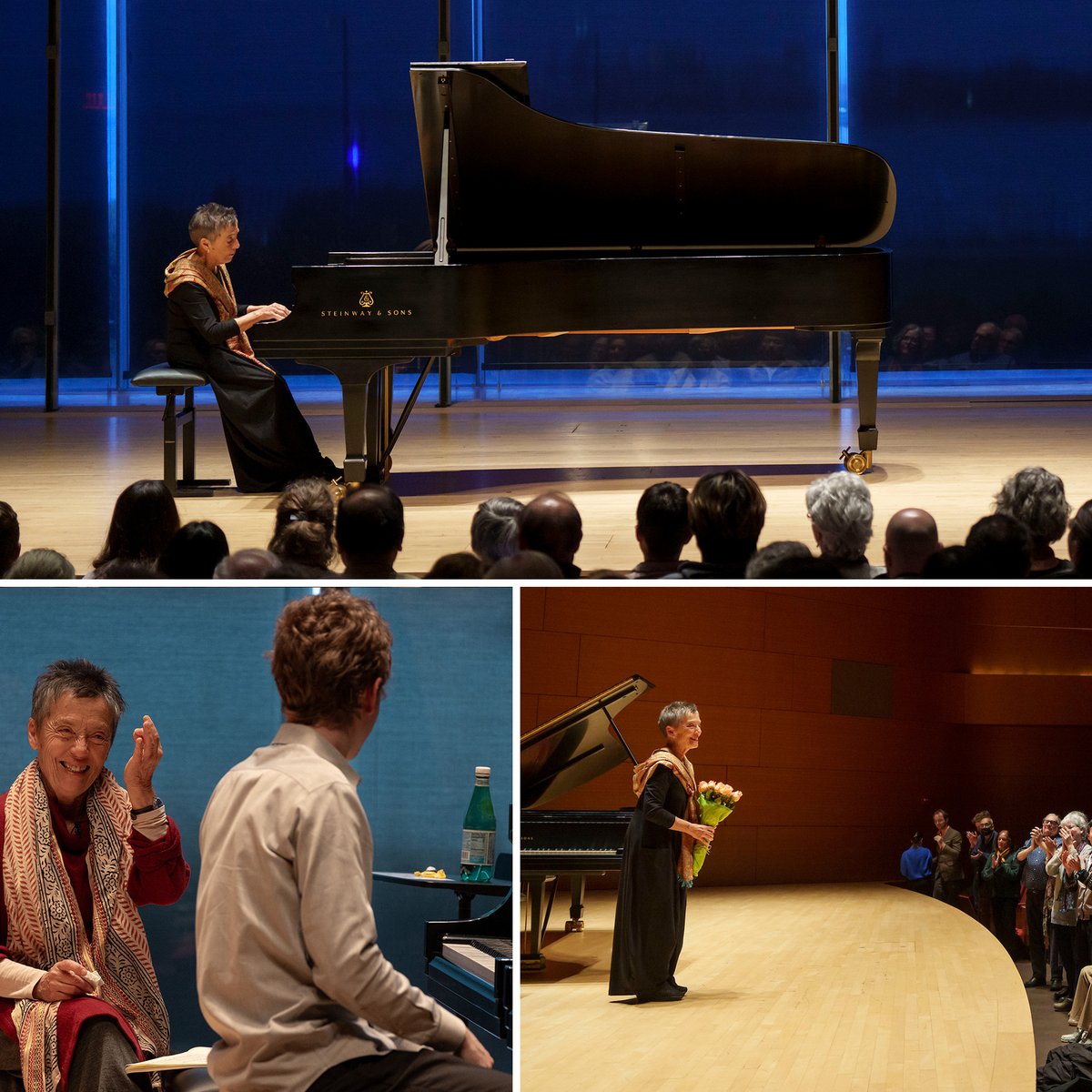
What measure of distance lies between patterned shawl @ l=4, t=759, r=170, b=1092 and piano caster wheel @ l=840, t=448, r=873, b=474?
14.5 feet

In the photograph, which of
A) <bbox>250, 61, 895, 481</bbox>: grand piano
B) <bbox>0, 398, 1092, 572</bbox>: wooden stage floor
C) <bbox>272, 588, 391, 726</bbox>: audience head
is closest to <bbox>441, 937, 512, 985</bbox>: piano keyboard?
<bbox>272, 588, 391, 726</bbox>: audience head

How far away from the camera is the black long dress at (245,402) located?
611 centimetres

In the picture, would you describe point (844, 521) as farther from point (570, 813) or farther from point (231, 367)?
point (231, 367)

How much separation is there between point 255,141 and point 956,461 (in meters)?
6.12

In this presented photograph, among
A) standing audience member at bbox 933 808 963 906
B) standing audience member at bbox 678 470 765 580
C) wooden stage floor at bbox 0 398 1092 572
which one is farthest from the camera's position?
standing audience member at bbox 933 808 963 906

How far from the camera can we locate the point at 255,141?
34.7 feet

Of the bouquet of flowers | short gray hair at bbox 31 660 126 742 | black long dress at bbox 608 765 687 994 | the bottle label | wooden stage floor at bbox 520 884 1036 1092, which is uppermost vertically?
short gray hair at bbox 31 660 126 742

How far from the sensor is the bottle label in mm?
2486

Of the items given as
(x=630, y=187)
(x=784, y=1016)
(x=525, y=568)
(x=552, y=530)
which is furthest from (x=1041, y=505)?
(x=630, y=187)

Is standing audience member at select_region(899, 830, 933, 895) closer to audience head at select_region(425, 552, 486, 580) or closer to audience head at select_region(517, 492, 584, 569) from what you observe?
audience head at select_region(517, 492, 584, 569)

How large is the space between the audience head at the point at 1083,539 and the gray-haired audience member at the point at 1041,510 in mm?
236

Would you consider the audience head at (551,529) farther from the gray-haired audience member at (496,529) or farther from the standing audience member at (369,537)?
the standing audience member at (369,537)

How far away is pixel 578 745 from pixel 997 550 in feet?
3.38

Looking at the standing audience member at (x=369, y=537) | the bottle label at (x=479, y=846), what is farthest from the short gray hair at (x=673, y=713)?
the bottle label at (x=479, y=846)
